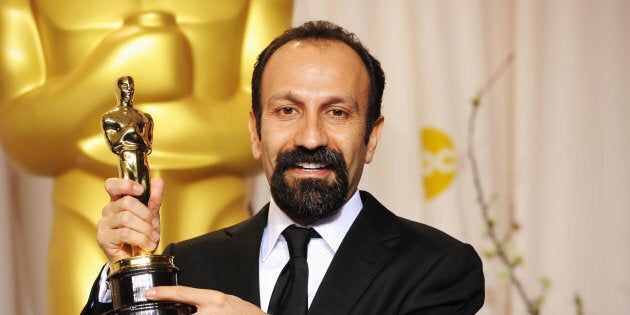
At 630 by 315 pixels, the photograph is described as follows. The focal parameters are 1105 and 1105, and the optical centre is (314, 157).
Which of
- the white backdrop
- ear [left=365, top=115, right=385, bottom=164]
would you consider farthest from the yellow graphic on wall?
ear [left=365, top=115, right=385, bottom=164]

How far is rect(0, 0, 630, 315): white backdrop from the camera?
2.31 metres

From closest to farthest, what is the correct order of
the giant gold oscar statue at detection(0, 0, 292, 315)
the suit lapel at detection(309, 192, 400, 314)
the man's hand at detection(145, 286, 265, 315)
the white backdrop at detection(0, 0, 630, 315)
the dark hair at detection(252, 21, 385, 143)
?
the man's hand at detection(145, 286, 265, 315) → the suit lapel at detection(309, 192, 400, 314) → the dark hair at detection(252, 21, 385, 143) → the giant gold oscar statue at detection(0, 0, 292, 315) → the white backdrop at detection(0, 0, 630, 315)

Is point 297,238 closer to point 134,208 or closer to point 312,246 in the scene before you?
point 312,246

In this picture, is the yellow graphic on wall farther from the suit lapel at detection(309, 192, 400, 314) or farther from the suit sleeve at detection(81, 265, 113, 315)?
the suit sleeve at detection(81, 265, 113, 315)

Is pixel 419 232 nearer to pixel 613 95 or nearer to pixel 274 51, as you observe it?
pixel 274 51

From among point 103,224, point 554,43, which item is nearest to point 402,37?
point 554,43

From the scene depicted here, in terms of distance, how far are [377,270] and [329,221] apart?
0.11 m

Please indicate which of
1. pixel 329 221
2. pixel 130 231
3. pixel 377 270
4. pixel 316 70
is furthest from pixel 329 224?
pixel 130 231

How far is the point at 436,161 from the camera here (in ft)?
7.65

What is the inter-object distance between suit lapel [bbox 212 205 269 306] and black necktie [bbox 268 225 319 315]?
36 mm

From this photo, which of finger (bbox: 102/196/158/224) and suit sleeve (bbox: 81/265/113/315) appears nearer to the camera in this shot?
finger (bbox: 102/196/158/224)

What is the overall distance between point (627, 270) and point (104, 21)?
118 cm

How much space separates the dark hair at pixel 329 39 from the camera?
166cm

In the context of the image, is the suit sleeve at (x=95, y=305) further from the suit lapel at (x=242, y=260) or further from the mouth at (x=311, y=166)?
the mouth at (x=311, y=166)
